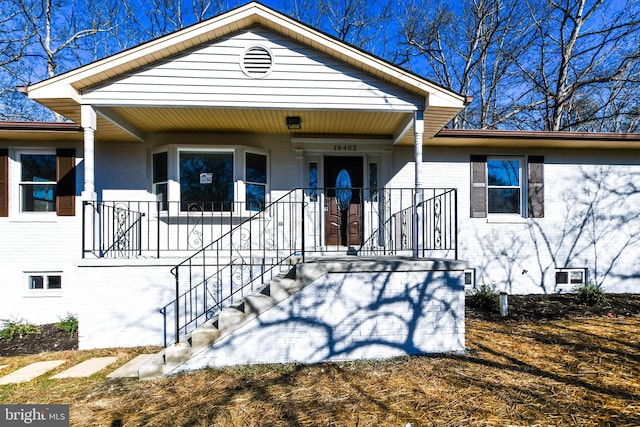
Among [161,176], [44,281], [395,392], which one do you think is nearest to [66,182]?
[161,176]

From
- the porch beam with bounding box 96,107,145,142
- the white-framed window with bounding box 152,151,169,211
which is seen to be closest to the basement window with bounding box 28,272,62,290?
the white-framed window with bounding box 152,151,169,211

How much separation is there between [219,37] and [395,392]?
5377 mm

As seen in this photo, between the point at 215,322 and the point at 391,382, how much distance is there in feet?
7.22

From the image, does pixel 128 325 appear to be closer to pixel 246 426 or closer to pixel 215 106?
pixel 246 426

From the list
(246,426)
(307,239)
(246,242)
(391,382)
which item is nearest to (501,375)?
(391,382)

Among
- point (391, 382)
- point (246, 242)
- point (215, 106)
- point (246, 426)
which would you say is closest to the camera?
point (246, 426)

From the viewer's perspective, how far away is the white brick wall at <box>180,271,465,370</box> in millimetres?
Result: 4109

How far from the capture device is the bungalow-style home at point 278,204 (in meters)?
4.26

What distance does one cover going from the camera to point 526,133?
22.1 feet

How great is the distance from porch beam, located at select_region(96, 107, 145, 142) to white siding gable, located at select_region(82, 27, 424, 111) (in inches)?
12.8

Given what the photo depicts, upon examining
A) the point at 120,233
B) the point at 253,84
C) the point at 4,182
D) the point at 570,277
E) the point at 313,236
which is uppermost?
the point at 253,84

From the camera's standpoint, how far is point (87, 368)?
13.9 ft

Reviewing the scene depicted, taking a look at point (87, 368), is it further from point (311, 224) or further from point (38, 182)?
point (38, 182)

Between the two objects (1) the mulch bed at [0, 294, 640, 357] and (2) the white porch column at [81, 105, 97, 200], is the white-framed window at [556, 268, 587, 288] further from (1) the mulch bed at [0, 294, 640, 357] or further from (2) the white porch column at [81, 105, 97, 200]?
(2) the white porch column at [81, 105, 97, 200]
